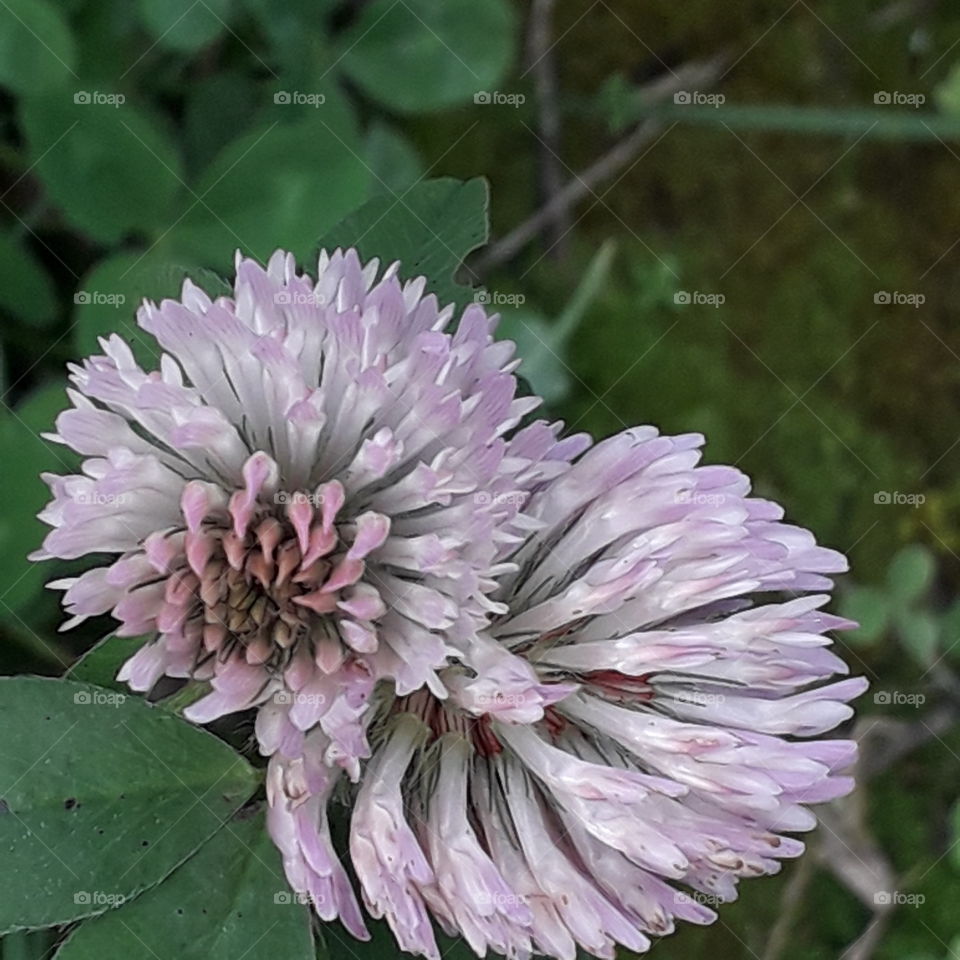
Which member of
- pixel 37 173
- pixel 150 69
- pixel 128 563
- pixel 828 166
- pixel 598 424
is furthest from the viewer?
pixel 828 166

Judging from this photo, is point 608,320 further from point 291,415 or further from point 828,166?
point 291,415

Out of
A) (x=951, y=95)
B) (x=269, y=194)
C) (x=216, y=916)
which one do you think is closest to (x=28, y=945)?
(x=216, y=916)

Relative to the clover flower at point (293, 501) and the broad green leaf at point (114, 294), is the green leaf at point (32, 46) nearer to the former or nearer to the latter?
the broad green leaf at point (114, 294)

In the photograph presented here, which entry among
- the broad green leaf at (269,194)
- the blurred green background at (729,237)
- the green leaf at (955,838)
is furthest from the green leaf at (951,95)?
the green leaf at (955,838)

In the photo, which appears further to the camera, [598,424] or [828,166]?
[828,166]

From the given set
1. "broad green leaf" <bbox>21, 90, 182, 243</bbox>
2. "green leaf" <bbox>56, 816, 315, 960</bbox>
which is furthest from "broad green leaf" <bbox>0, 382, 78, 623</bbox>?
"green leaf" <bbox>56, 816, 315, 960</bbox>

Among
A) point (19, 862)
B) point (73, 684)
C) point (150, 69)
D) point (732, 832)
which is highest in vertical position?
point (150, 69)

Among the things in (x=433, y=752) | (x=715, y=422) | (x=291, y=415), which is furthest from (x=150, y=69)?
(x=433, y=752)
